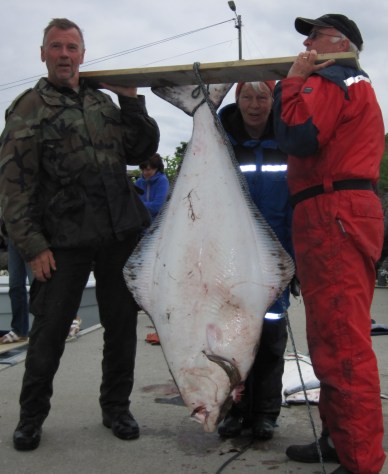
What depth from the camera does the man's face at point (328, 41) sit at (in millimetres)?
2701

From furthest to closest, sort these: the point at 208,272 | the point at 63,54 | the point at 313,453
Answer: the point at 63,54 < the point at 313,453 < the point at 208,272

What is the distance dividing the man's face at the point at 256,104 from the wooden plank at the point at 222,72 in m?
0.47

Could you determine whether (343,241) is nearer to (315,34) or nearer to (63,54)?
(315,34)

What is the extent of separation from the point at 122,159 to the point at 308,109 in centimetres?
121

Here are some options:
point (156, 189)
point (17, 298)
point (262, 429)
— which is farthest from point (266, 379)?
point (17, 298)

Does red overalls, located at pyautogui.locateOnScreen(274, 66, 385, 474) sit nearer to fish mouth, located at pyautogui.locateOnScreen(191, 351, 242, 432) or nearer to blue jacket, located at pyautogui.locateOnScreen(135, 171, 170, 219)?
fish mouth, located at pyautogui.locateOnScreen(191, 351, 242, 432)

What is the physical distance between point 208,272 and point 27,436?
59.6 inches

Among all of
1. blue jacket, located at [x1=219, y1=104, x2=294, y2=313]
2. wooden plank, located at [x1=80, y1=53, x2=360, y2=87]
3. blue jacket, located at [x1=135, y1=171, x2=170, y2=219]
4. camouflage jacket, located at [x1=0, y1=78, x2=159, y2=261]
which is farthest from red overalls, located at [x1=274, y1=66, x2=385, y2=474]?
blue jacket, located at [x1=135, y1=171, x2=170, y2=219]

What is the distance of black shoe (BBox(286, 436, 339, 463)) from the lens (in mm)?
2990

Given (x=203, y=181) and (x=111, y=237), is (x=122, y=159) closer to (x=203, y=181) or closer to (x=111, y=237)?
(x=111, y=237)

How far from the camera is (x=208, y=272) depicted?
2400 mm

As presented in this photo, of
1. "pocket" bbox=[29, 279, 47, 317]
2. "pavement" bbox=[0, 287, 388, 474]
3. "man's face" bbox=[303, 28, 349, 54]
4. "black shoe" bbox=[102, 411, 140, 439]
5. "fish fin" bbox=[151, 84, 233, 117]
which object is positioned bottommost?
"pavement" bbox=[0, 287, 388, 474]

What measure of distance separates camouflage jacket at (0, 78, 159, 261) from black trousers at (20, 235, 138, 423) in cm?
14

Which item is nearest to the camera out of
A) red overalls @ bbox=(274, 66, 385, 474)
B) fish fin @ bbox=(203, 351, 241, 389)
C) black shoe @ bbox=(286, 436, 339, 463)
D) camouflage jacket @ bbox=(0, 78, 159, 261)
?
fish fin @ bbox=(203, 351, 241, 389)
